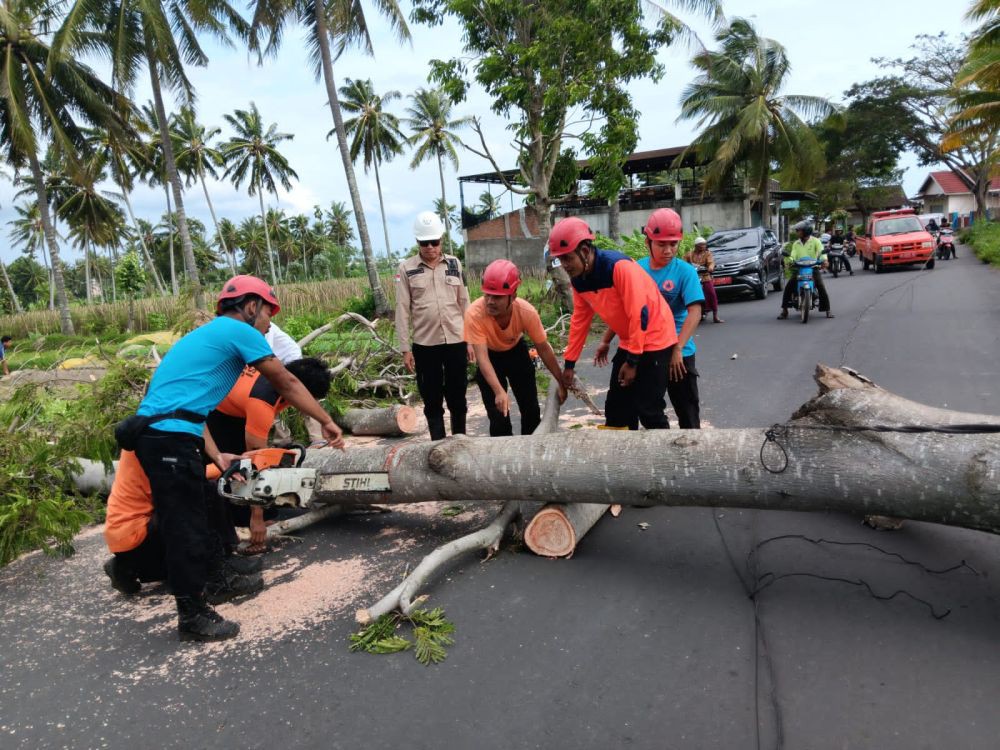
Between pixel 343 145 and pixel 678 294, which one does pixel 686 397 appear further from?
pixel 343 145

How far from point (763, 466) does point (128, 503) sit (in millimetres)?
3115

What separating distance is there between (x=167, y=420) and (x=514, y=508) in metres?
1.91

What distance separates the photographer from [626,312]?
3637 millimetres

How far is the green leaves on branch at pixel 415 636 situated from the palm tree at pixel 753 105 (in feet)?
80.4

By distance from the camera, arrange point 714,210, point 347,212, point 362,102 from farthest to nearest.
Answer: point 347,212, point 362,102, point 714,210

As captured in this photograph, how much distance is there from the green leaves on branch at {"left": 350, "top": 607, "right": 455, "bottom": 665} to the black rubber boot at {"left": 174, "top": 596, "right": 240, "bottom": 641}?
0.63 m

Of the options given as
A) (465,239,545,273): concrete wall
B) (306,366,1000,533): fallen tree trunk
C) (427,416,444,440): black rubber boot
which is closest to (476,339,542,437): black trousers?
(427,416,444,440): black rubber boot

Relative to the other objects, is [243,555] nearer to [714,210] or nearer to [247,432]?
[247,432]

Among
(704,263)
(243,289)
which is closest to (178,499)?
(243,289)

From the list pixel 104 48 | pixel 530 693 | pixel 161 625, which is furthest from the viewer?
pixel 104 48

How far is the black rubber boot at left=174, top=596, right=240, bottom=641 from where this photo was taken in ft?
9.68

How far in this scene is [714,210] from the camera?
92.8 ft

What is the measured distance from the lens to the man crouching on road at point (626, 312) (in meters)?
3.54

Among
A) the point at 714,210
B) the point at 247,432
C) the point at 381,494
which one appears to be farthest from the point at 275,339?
the point at 714,210
